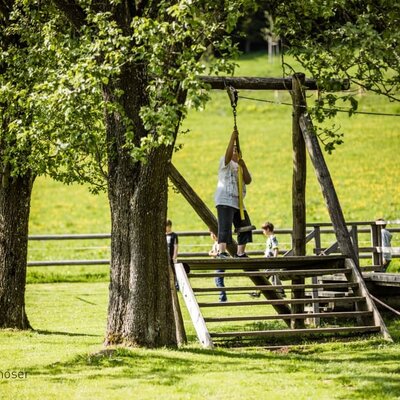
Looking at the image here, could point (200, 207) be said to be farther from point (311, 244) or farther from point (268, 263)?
point (311, 244)

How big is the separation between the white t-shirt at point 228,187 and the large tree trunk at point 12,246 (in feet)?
11.6

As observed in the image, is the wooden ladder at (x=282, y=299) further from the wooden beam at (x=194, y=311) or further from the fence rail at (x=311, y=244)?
the fence rail at (x=311, y=244)

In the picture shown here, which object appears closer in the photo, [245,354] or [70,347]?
[245,354]

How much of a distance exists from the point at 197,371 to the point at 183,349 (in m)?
1.67

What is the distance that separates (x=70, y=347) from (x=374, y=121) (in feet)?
162

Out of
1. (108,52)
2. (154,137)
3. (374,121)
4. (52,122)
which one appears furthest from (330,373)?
(374,121)

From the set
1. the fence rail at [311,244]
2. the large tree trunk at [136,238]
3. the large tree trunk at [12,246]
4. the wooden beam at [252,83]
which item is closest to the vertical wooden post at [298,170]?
the wooden beam at [252,83]

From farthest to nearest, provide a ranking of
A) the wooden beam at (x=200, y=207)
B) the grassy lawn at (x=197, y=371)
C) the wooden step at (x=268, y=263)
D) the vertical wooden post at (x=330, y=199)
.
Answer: the wooden beam at (x=200, y=207) < the vertical wooden post at (x=330, y=199) < the wooden step at (x=268, y=263) < the grassy lawn at (x=197, y=371)

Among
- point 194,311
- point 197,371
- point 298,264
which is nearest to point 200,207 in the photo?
point 298,264

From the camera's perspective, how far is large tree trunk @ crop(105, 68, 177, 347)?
11797mm

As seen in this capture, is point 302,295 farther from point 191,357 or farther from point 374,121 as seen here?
point 374,121

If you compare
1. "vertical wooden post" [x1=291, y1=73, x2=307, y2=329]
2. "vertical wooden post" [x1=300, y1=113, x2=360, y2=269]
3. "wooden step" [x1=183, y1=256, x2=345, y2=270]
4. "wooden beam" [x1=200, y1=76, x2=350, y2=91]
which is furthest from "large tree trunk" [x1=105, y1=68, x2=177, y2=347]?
"vertical wooden post" [x1=291, y1=73, x2=307, y2=329]

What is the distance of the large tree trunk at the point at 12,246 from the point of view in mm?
15641

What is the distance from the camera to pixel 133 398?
8906 mm
